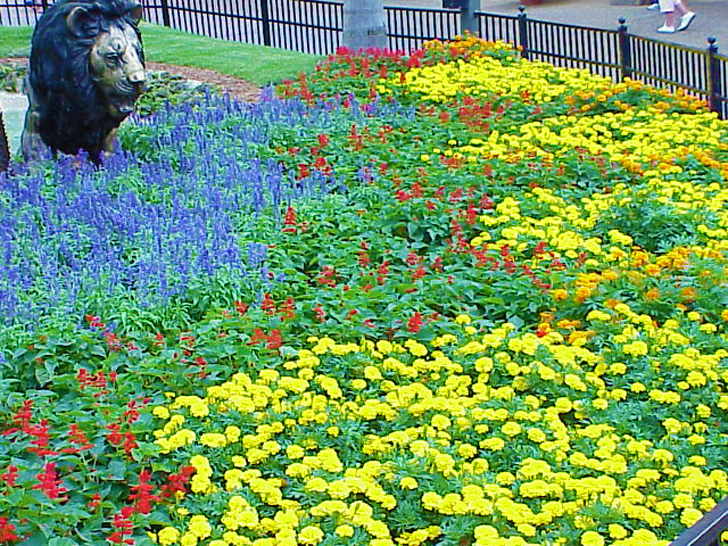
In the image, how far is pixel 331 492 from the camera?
4.41 metres

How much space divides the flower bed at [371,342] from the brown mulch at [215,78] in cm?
327

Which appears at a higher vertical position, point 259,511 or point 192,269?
point 192,269

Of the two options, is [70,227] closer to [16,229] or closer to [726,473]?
[16,229]

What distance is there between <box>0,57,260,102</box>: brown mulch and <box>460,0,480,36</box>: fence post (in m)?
2.71

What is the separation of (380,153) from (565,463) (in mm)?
4772

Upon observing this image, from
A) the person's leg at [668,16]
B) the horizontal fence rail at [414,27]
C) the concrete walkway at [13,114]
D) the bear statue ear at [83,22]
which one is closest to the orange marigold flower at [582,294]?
the bear statue ear at [83,22]

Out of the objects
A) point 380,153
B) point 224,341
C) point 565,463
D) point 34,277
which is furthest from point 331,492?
point 380,153

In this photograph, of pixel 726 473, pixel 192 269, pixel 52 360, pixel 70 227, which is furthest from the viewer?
pixel 70 227

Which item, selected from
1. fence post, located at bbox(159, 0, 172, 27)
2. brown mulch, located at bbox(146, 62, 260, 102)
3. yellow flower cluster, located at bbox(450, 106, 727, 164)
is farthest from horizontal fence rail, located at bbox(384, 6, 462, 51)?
fence post, located at bbox(159, 0, 172, 27)

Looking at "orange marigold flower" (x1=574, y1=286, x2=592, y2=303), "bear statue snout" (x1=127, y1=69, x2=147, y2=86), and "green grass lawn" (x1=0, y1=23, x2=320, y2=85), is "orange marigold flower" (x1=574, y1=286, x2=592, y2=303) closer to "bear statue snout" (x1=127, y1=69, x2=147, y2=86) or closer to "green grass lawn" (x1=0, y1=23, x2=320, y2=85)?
"bear statue snout" (x1=127, y1=69, x2=147, y2=86)

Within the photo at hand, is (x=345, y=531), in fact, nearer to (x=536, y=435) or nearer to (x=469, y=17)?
(x=536, y=435)

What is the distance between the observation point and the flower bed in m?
4.42

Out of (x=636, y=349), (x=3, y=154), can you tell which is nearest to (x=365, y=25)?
(x=3, y=154)

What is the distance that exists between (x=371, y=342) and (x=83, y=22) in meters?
3.81
